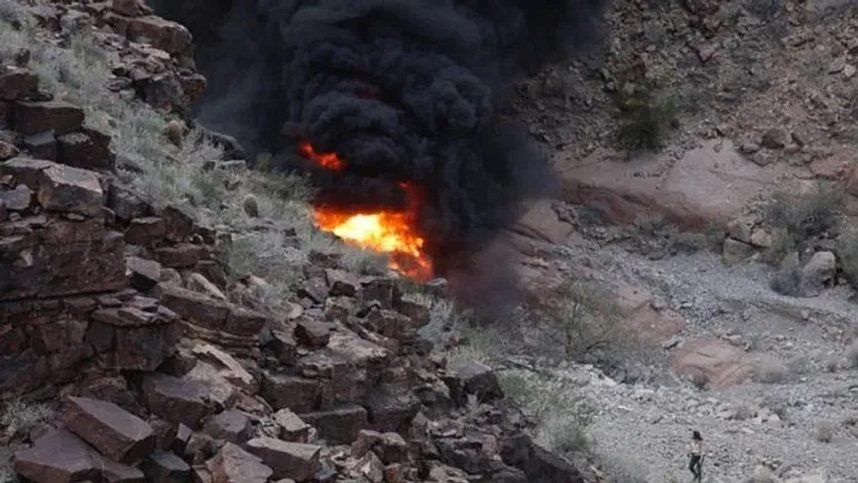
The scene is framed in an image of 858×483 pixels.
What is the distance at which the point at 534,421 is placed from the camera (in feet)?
37.5

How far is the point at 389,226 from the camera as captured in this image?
20.2m

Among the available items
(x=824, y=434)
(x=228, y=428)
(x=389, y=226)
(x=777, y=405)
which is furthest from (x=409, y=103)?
(x=228, y=428)

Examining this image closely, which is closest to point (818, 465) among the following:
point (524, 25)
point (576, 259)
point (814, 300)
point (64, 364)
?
point (814, 300)

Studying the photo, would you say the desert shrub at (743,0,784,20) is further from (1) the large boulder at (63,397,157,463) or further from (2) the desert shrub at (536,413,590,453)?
(1) the large boulder at (63,397,157,463)

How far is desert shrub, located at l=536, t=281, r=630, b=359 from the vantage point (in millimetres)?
17641

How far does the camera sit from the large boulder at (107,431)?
574cm

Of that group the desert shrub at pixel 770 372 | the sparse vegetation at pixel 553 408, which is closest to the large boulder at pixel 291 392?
the sparse vegetation at pixel 553 408

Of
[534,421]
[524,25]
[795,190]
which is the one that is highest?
[524,25]

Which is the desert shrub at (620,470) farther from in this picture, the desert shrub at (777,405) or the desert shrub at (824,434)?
the desert shrub at (777,405)

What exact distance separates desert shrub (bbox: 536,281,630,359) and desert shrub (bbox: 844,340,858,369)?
3.36 m

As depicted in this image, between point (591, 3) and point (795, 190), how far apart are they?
5947 millimetres

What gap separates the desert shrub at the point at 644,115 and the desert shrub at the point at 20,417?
17414mm

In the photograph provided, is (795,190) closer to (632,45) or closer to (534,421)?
(632,45)

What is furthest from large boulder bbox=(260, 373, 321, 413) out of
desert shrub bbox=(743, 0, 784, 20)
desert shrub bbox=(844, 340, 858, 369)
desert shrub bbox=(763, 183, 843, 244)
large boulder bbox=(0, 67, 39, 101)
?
desert shrub bbox=(743, 0, 784, 20)
